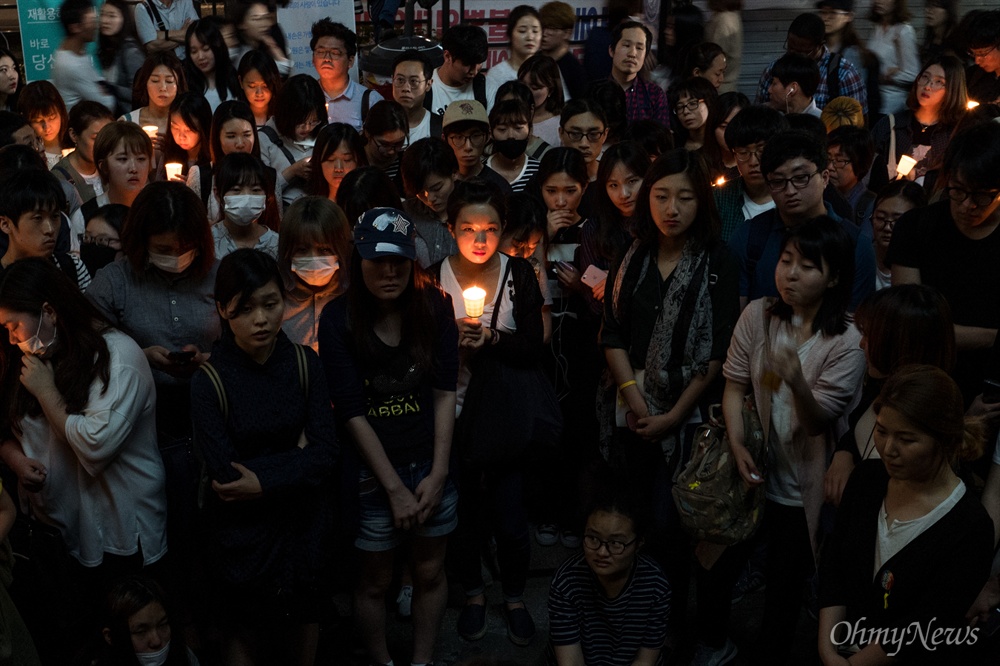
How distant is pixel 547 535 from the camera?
5.36 meters

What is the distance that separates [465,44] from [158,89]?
2.23m

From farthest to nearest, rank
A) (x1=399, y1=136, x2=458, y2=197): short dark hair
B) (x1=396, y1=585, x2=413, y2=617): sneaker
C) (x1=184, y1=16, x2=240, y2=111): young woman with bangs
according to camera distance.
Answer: (x1=184, y1=16, x2=240, y2=111): young woman with bangs, (x1=399, y1=136, x2=458, y2=197): short dark hair, (x1=396, y1=585, x2=413, y2=617): sneaker

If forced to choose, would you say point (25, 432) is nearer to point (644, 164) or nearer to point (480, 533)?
point (480, 533)

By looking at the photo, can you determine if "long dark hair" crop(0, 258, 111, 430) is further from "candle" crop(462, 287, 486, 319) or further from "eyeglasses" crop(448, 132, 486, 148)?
"eyeglasses" crop(448, 132, 486, 148)

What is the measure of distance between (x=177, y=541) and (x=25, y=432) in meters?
0.76

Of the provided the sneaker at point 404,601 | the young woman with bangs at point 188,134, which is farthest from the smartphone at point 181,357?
the young woman with bangs at point 188,134

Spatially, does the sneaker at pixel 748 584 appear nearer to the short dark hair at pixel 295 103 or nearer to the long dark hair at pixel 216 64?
the short dark hair at pixel 295 103

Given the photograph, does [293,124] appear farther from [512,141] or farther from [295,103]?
[512,141]

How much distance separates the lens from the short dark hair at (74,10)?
24.4 feet

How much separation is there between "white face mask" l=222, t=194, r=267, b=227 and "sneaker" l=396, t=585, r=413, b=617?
6.48 ft

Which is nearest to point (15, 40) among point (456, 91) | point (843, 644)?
point (456, 91)

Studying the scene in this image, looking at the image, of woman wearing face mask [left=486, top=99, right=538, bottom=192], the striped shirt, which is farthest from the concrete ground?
woman wearing face mask [left=486, top=99, right=538, bottom=192]

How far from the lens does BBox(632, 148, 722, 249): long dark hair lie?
4.31 meters

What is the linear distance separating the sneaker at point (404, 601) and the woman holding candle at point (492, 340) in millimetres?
275
